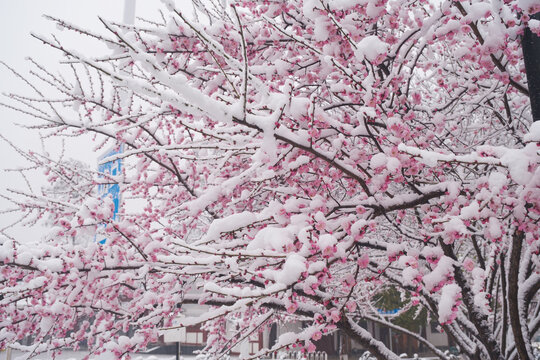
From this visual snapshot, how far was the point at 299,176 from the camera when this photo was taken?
352 cm

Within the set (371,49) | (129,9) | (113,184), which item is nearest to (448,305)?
(371,49)

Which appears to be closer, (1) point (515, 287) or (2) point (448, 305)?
(2) point (448, 305)

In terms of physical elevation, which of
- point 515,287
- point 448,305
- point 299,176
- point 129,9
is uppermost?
point 129,9

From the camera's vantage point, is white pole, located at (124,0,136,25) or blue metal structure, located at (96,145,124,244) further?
white pole, located at (124,0,136,25)

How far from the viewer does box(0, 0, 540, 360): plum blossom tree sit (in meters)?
1.88

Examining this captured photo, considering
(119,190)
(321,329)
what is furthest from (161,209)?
(321,329)

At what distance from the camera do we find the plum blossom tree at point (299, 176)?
188 cm

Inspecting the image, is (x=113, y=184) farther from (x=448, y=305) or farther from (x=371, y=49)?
(x=448, y=305)

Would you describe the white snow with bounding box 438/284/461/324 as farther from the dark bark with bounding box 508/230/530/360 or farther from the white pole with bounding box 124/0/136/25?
the white pole with bounding box 124/0/136/25

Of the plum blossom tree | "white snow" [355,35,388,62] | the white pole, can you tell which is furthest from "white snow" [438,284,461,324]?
the white pole

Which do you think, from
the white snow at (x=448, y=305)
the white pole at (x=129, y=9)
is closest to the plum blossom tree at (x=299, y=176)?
the white snow at (x=448, y=305)

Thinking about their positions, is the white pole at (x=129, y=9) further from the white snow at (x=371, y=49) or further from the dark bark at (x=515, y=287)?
the dark bark at (x=515, y=287)

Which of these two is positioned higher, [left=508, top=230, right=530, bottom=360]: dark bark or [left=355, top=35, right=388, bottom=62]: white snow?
[left=355, top=35, right=388, bottom=62]: white snow

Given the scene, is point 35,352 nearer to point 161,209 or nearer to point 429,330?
point 161,209
